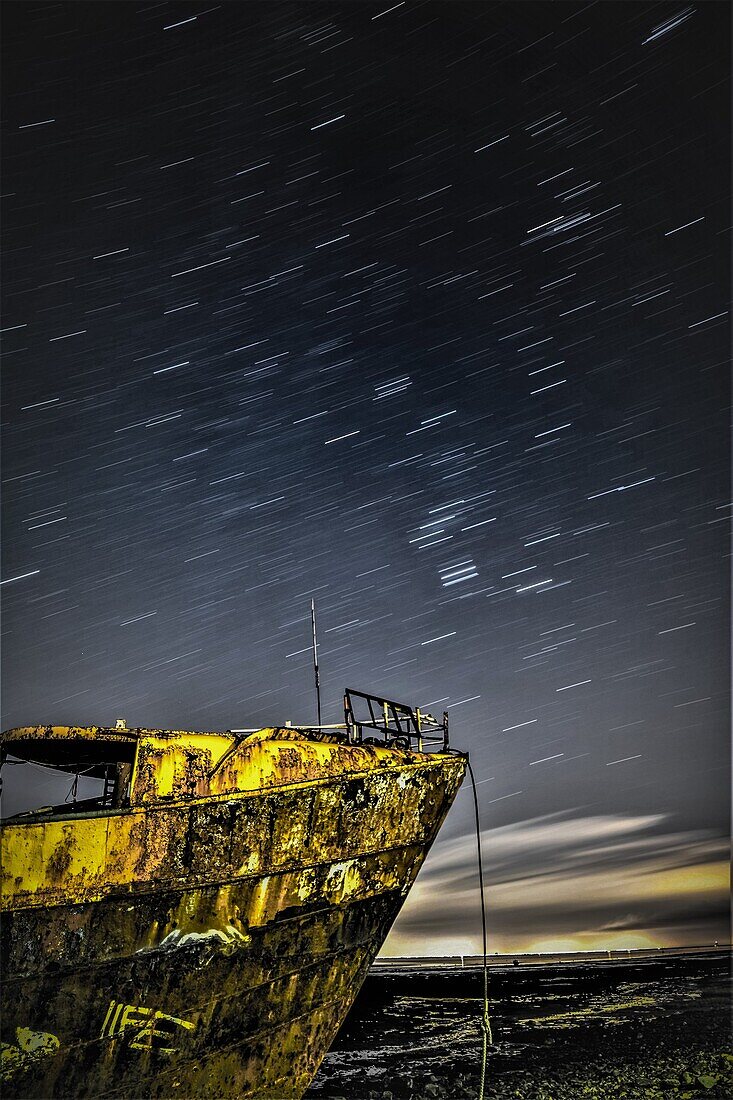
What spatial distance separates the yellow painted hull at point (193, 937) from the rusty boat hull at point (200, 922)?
17 millimetres

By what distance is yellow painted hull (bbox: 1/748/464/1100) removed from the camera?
7863 millimetres

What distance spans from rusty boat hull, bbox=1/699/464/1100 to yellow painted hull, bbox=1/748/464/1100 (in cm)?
2

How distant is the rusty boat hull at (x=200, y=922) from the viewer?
7883 mm

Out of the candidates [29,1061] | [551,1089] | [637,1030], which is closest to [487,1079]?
[551,1089]

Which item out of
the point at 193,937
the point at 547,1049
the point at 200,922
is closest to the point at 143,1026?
the point at 193,937

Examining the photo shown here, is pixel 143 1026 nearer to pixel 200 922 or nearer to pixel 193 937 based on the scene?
pixel 193 937

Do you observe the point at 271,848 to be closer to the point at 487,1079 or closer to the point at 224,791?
the point at 224,791

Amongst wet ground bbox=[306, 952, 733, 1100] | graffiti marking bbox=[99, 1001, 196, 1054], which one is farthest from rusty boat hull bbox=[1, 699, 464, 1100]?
wet ground bbox=[306, 952, 733, 1100]

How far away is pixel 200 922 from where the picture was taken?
8539mm

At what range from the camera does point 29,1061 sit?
768 cm

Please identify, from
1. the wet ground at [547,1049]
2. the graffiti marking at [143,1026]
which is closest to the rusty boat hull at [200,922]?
the graffiti marking at [143,1026]

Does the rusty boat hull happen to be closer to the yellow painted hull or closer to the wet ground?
the yellow painted hull

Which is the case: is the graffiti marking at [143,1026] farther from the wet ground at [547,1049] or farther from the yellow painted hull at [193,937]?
the wet ground at [547,1049]

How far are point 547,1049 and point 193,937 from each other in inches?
712
